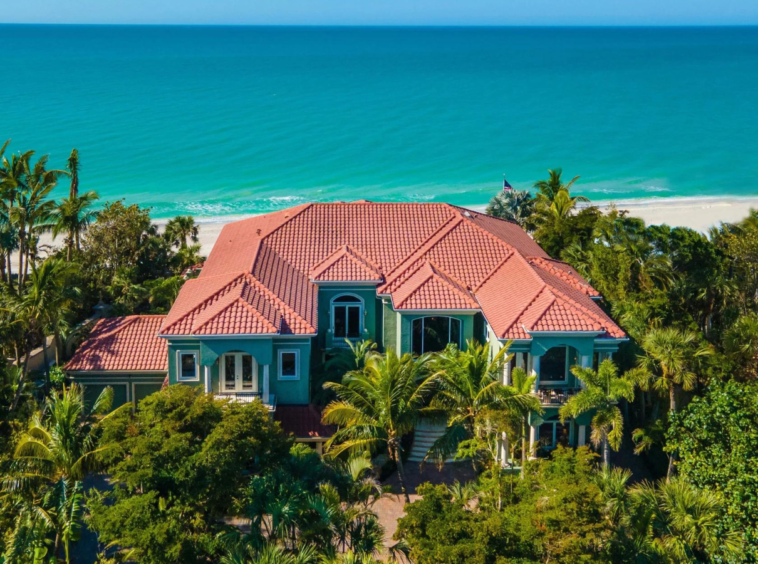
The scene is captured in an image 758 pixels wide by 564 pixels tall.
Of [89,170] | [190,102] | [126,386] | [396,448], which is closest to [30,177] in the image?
[126,386]

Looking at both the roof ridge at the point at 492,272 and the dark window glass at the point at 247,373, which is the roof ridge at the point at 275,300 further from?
the roof ridge at the point at 492,272

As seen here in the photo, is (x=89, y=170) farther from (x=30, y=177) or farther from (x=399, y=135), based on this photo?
(x=30, y=177)

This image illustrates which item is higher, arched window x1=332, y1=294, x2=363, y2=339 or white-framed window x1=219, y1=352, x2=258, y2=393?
arched window x1=332, y1=294, x2=363, y2=339

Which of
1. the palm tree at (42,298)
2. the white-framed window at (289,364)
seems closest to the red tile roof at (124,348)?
the palm tree at (42,298)

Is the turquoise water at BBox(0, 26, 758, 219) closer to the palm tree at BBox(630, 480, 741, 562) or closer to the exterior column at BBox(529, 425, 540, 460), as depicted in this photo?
the exterior column at BBox(529, 425, 540, 460)

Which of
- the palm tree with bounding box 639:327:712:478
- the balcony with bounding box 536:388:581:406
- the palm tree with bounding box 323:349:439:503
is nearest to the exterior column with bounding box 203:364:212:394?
the palm tree with bounding box 323:349:439:503

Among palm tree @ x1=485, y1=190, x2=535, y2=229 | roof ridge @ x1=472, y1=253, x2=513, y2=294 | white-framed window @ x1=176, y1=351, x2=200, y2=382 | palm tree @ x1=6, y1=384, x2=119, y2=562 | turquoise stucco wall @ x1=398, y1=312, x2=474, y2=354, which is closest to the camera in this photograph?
palm tree @ x1=6, y1=384, x2=119, y2=562

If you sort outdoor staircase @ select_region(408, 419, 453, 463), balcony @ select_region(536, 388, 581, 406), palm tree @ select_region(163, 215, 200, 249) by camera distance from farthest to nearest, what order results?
1. palm tree @ select_region(163, 215, 200, 249)
2. outdoor staircase @ select_region(408, 419, 453, 463)
3. balcony @ select_region(536, 388, 581, 406)
